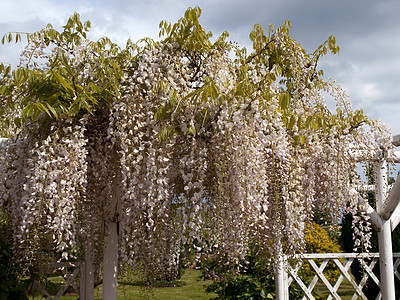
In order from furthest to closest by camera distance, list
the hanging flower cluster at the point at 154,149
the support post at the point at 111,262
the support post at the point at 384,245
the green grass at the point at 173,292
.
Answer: the green grass at the point at 173,292
the support post at the point at 384,245
the support post at the point at 111,262
the hanging flower cluster at the point at 154,149

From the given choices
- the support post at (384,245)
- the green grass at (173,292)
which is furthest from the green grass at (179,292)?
the support post at (384,245)

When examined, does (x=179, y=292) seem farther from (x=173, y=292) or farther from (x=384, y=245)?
(x=384, y=245)

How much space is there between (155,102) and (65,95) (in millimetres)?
477

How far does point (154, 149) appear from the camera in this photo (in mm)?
2072

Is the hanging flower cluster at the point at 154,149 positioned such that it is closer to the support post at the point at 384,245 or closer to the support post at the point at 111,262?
the support post at the point at 111,262

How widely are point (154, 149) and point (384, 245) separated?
2666 mm

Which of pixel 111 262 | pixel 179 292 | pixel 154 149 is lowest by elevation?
pixel 179 292

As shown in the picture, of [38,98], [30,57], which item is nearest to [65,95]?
[38,98]

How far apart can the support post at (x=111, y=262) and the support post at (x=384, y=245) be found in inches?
92.5

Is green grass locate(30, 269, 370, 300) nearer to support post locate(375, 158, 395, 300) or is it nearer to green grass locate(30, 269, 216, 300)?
green grass locate(30, 269, 216, 300)

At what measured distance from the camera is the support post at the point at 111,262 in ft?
9.06

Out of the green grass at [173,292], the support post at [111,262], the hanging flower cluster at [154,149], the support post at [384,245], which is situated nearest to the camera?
the hanging flower cluster at [154,149]

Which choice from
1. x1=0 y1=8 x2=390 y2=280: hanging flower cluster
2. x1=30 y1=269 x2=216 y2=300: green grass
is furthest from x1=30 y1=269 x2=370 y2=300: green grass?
x1=0 y1=8 x2=390 y2=280: hanging flower cluster

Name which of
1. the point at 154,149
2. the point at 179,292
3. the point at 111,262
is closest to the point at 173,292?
the point at 179,292
